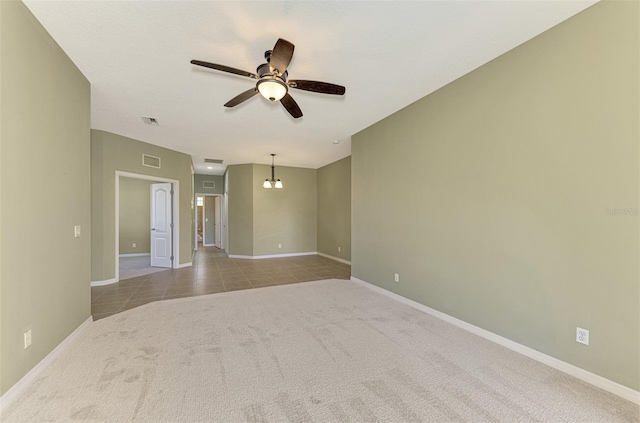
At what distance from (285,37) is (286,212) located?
6087 mm

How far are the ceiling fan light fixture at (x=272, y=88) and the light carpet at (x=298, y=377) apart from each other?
2.37 m

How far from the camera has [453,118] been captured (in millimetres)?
3010

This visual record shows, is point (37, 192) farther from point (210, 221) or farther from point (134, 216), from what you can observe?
point (210, 221)

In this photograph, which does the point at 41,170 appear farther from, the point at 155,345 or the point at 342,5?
the point at 342,5

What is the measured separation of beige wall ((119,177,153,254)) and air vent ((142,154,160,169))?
2.77 meters

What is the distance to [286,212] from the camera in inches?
317

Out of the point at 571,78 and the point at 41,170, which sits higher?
the point at 571,78

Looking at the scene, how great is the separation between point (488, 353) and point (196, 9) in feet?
12.4

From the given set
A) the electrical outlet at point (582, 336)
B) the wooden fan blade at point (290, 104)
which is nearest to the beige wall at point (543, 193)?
the electrical outlet at point (582, 336)

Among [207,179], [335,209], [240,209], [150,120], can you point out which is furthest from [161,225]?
[335,209]

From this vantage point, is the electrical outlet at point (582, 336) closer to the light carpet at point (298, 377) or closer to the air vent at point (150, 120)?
the light carpet at point (298, 377)

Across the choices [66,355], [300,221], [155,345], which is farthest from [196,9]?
[300,221]

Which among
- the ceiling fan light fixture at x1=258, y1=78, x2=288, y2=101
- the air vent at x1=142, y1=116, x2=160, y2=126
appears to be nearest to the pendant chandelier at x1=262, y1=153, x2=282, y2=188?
the air vent at x1=142, y1=116, x2=160, y2=126

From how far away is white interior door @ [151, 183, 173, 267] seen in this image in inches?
245
